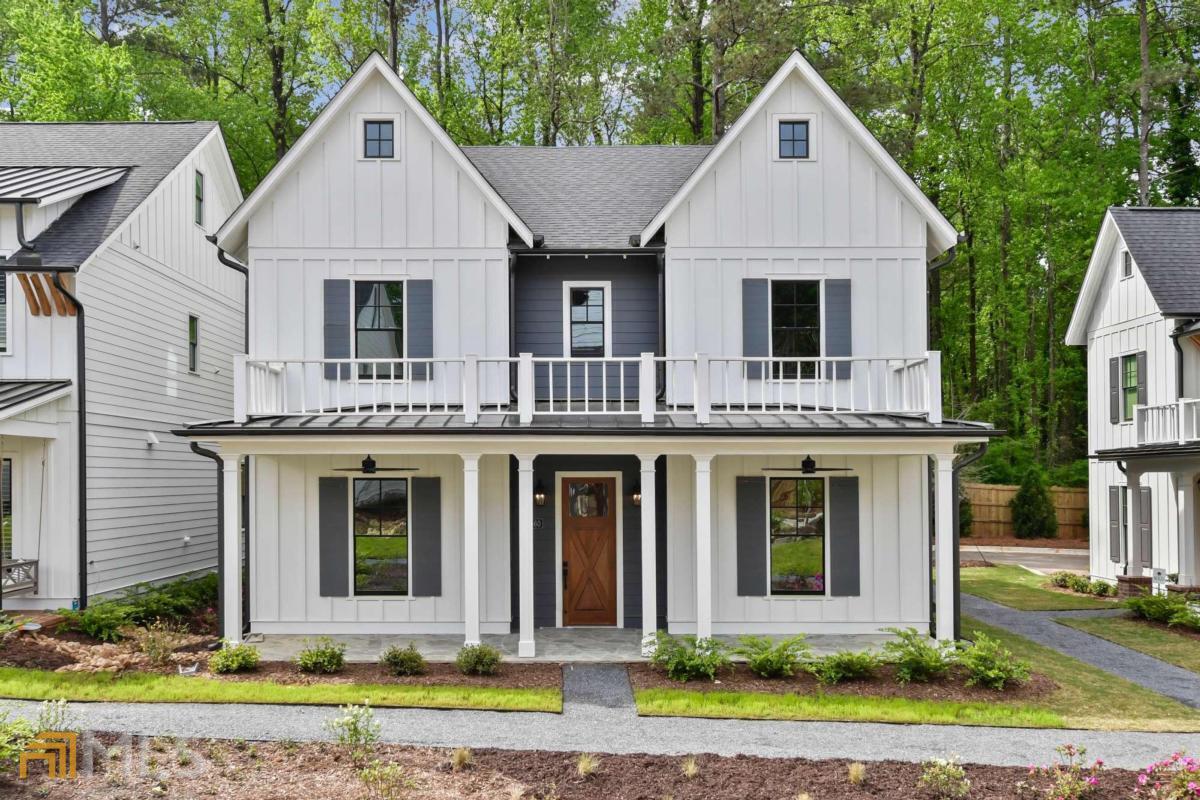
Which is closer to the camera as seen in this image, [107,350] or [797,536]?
[797,536]

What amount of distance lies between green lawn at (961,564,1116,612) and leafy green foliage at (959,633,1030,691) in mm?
7059

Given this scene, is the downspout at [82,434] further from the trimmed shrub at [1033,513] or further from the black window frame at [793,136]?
the trimmed shrub at [1033,513]

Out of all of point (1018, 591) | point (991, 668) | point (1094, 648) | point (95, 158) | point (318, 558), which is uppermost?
point (95, 158)

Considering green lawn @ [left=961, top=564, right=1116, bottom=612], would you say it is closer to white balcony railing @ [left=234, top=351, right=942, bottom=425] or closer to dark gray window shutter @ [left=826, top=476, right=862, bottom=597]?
dark gray window shutter @ [left=826, top=476, right=862, bottom=597]

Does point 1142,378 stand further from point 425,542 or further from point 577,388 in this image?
point 425,542

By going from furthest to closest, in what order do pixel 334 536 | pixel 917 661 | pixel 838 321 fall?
pixel 838 321 < pixel 334 536 < pixel 917 661

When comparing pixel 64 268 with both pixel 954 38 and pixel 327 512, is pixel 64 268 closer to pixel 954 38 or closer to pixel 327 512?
pixel 327 512

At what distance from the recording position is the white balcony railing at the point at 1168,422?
17.1 meters

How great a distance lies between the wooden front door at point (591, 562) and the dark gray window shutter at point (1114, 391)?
12.7 m

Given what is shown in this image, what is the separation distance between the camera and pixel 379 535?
1378 cm

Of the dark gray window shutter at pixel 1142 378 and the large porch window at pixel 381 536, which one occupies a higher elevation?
the dark gray window shutter at pixel 1142 378

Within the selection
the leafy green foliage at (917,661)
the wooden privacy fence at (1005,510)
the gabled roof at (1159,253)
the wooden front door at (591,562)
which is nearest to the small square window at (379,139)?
the wooden front door at (591,562)

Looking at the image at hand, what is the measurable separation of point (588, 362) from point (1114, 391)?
13.5m

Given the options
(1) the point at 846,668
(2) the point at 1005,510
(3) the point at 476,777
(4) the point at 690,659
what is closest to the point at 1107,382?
(2) the point at 1005,510
